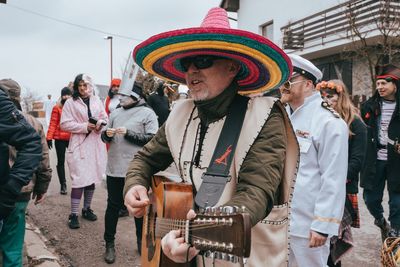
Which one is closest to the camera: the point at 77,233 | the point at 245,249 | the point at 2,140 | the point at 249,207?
the point at 245,249

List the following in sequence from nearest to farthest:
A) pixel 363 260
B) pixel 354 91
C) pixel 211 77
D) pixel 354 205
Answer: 1. pixel 211 77
2. pixel 354 205
3. pixel 363 260
4. pixel 354 91

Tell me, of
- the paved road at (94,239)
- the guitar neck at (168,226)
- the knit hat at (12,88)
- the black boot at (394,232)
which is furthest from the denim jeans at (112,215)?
the black boot at (394,232)

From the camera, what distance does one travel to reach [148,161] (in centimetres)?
237

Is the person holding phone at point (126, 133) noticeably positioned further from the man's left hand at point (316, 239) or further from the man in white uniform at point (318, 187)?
the man's left hand at point (316, 239)

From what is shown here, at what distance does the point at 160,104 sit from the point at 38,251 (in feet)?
12.6

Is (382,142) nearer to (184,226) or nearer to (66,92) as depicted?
(184,226)

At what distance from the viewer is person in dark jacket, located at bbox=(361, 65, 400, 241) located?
4918 millimetres

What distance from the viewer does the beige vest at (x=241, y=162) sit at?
1807mm

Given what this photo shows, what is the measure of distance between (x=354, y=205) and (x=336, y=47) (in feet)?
49.8

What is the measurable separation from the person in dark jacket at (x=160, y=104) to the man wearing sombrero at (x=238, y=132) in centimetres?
555

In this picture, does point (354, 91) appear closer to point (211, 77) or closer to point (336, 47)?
point (336, 47)

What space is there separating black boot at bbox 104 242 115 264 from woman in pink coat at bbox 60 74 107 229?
1.19 m

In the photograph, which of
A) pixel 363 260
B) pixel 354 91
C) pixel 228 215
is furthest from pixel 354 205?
pixel 354 91

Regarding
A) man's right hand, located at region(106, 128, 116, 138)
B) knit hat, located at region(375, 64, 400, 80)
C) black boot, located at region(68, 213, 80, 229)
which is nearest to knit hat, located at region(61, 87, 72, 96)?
black boot, located at region(68, 213, 80, 229)
